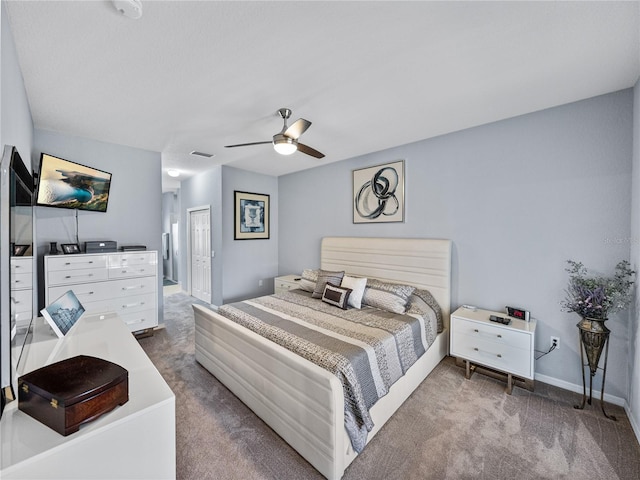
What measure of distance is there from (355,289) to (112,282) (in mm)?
2991

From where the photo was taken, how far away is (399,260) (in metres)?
3.50

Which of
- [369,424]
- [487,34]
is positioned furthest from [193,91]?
[369,424]

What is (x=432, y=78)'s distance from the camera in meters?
2.07

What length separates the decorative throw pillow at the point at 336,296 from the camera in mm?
3010

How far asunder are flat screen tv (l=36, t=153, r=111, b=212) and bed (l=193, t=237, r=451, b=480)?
1.96m

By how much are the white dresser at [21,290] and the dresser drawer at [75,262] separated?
181 centimetres

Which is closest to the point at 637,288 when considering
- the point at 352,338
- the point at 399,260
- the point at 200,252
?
the point at 399,260

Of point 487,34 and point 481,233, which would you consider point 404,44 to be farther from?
point 481,233

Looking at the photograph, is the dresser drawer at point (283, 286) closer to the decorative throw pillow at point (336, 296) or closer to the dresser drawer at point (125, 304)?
the decorative throw pillow at point (336, 296)

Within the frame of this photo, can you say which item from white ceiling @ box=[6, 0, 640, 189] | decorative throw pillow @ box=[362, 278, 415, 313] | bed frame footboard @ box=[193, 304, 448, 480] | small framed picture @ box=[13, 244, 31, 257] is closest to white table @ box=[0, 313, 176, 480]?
small framed picture @ box=[13, 244, 31, 257]

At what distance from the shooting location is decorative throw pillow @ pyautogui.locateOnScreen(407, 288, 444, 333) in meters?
2.91

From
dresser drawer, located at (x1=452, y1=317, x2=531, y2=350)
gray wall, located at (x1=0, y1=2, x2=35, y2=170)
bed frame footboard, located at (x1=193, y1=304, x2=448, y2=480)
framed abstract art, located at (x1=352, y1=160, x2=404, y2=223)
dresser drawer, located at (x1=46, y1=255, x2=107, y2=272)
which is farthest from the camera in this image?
framed abstract art, located at (x1=352, y1=160, x2=404, y2=223)

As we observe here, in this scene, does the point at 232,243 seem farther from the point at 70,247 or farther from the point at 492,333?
the point at 492,333

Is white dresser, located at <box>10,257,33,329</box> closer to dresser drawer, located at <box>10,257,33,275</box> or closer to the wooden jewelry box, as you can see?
dresser drawer, located at <box>10,257,33,275</box>
